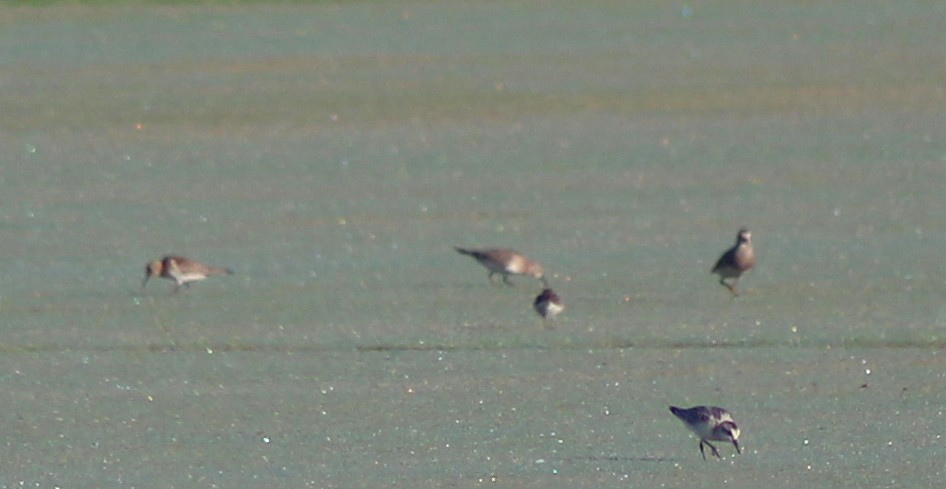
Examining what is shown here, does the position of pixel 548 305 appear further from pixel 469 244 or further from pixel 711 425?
pixel 711 425

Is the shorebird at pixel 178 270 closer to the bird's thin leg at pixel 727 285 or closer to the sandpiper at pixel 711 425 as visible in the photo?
the bird's thin leg at pixel 727 285

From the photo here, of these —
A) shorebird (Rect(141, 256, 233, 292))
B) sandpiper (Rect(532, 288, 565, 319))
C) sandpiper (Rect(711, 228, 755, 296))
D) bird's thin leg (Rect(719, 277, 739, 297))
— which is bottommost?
A: sandpiper (Rect(532, 288, 565, 319))

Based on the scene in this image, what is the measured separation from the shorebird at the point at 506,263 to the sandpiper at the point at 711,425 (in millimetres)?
3535

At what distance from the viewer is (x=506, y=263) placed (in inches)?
397

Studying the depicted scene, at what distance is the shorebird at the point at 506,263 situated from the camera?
10.0 meters

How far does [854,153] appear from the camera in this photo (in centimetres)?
1384

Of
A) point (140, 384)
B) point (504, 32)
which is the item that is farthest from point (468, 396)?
point (504, 32)

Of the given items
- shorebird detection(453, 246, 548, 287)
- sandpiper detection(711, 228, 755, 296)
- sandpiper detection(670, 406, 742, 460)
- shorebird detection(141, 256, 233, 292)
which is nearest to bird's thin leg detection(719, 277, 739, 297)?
sandpiper detection(711, 228, 755, 296)

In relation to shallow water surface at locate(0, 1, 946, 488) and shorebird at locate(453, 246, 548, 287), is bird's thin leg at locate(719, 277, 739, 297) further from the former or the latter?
shorebird at locate(453, 246, 548, 287)

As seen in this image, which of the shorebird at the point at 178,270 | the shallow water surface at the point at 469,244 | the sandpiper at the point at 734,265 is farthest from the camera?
the shorebird at the point at 178,270

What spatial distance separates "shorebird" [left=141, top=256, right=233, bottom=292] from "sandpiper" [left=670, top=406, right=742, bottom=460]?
13.2 ft

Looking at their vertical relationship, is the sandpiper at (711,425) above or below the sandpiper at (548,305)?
below

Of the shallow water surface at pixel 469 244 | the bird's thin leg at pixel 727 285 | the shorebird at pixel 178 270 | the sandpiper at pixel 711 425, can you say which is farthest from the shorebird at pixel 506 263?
the sandpiper at pixel 711 425

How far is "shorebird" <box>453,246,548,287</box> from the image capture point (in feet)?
33.0
